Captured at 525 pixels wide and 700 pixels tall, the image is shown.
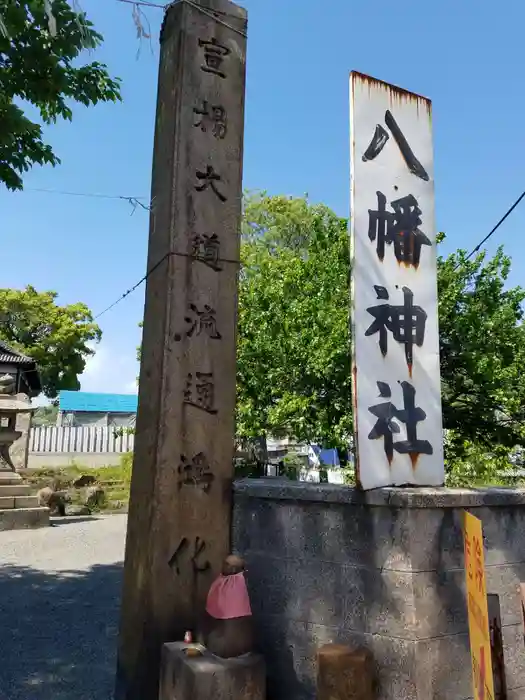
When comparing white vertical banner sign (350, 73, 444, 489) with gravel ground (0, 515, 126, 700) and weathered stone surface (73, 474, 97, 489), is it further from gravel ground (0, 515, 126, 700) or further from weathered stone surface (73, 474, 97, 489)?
weathered stone surface (73, 474, 97, 489)

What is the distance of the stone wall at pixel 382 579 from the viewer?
131 inches

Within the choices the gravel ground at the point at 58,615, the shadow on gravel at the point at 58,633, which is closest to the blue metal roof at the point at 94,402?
the gravel ground at the point at 58,615

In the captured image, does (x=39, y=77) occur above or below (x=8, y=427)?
above

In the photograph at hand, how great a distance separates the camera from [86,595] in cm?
729

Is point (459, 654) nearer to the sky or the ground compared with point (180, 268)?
nearer to the ground

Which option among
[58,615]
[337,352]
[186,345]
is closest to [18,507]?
[58,615]

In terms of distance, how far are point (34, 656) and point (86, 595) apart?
226 cm

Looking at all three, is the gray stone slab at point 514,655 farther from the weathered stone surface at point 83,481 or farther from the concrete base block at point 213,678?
the weathered stone surface at point 83,481

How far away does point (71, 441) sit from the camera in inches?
1150

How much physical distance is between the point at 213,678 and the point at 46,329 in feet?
131

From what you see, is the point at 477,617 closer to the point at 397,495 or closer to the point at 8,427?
the point at 397,495

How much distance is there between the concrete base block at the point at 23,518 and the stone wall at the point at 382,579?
1013cm

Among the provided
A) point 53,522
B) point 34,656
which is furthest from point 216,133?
point 53,522

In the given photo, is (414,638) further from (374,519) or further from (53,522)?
(53,522)
